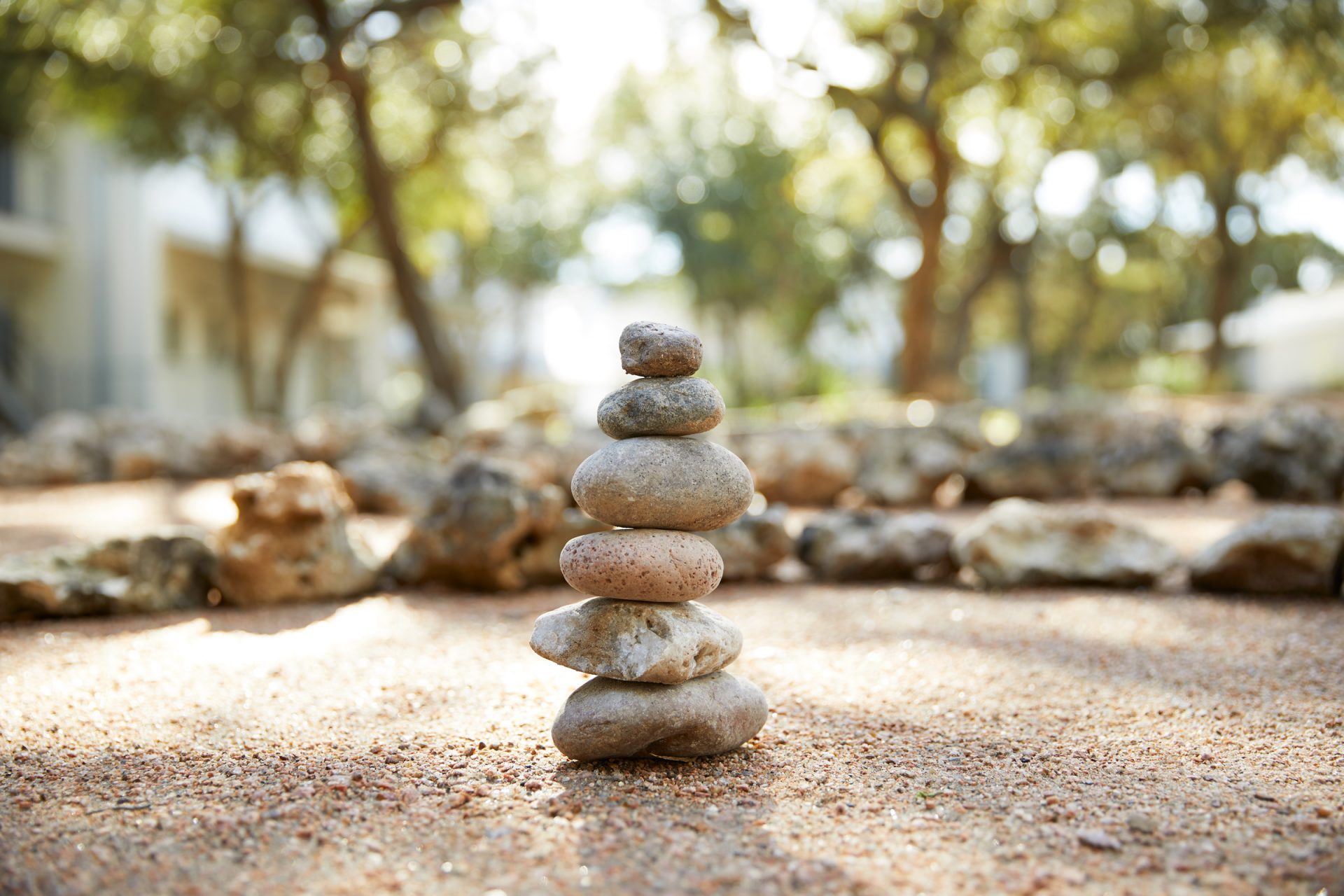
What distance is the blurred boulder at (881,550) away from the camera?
23.6ft

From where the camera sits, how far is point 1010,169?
65.9 feet

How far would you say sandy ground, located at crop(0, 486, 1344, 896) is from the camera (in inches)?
110

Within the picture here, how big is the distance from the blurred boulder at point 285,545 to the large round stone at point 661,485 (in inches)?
134

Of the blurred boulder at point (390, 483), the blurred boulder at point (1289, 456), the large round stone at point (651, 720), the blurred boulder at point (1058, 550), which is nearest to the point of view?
the large round stone at point (651, 720)

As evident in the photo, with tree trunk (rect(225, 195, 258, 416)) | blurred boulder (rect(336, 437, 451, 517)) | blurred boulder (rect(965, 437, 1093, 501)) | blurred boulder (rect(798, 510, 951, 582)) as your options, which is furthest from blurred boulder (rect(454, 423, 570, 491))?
tree trunk (rect(225, 195, 258, 416))

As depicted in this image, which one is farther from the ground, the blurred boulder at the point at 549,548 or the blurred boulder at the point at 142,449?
the blurred boulder at the point at 142,449

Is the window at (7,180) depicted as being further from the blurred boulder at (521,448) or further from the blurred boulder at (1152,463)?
the blurred boulder at (1152,463)

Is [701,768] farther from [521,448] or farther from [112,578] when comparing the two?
[521,448]

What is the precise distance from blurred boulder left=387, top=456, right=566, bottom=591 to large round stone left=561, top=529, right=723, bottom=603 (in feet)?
10.1

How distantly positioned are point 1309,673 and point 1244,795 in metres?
1.82

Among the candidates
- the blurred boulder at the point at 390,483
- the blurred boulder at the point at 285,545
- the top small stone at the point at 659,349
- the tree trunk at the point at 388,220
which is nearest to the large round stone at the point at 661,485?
the top small stone at the point at 659,349

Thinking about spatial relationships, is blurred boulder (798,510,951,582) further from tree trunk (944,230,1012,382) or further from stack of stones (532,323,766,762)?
tree trunk (944,230,1012,382)

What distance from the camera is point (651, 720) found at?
3580 millimetres

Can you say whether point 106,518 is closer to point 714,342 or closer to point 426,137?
point 426,137
